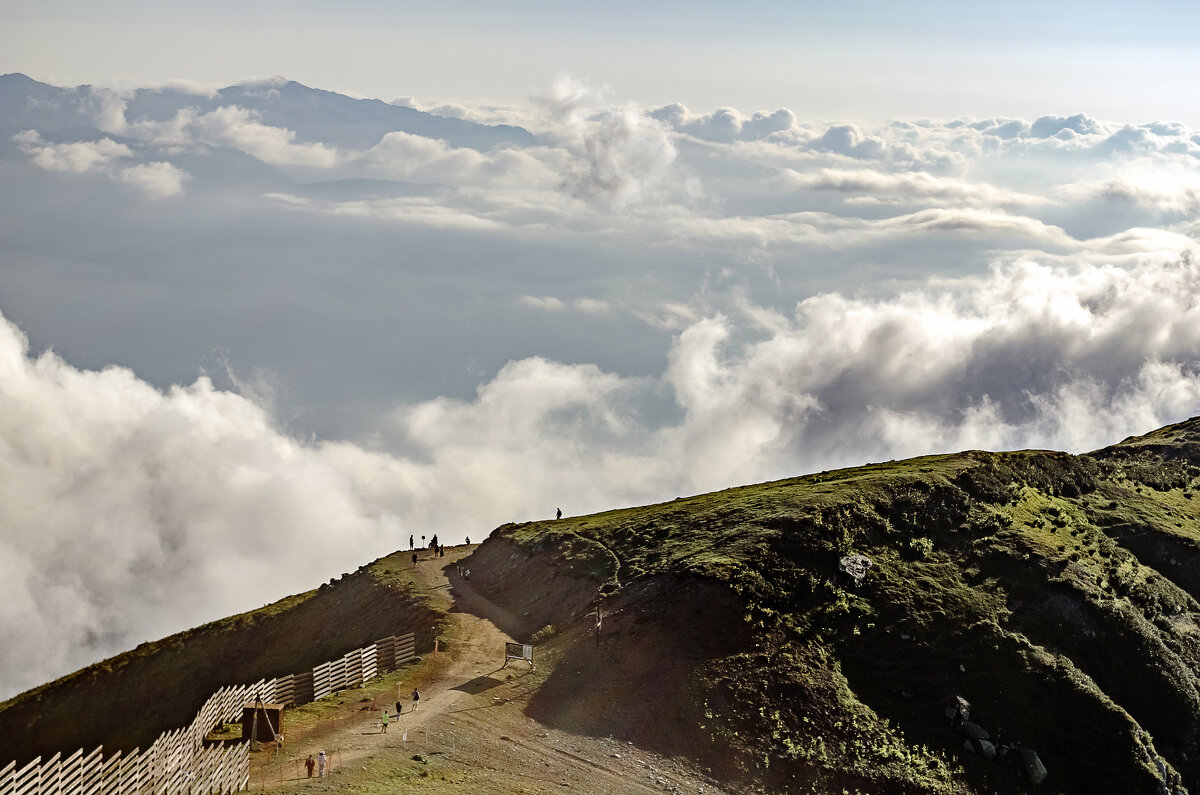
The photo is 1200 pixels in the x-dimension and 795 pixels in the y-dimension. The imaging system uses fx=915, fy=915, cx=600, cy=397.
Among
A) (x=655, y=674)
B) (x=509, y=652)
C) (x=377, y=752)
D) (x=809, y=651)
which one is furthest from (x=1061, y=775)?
(x=377, y=752)

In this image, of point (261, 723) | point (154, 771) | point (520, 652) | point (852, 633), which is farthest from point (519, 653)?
point (154, 771)

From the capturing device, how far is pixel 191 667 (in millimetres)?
91812

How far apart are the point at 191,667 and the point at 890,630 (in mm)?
67478

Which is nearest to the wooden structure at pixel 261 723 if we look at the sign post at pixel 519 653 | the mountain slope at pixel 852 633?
the mountain slope at pixel 852 633

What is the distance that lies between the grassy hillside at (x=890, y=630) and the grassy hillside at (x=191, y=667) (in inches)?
450

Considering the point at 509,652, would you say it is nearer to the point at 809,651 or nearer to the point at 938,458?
the point at 809,651

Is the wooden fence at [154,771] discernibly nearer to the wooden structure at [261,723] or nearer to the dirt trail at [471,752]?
the wooden structure at [261,723]

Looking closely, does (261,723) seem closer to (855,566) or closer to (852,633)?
(852,633)

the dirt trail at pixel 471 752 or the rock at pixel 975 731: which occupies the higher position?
the dirt trail at pixel 471 752

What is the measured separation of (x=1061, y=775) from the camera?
6225 cm

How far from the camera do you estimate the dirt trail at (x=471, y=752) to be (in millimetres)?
52156

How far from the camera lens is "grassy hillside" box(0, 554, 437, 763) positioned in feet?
280

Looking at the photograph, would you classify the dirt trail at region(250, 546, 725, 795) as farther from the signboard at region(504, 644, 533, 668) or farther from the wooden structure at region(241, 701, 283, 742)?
the wooden structure at region(241, 701, 283, 742)

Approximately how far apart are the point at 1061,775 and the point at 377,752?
4562cm
